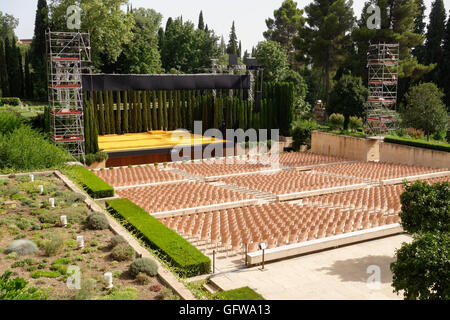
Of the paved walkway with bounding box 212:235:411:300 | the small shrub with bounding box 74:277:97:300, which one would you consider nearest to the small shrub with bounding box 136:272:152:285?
the small shrub with bounding box 74:277:97:300

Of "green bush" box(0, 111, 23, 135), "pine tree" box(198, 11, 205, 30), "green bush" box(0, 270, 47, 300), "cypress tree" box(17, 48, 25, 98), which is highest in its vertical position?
"pine tree" box(198, 11, 205, 30)

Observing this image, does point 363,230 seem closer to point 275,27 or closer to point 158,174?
point 158,174

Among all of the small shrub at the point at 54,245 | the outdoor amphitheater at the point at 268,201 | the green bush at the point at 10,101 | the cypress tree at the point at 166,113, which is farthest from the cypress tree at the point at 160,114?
the small shrub at the point at 54,245

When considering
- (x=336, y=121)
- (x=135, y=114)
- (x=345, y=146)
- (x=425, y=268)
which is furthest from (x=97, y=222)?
(x=336, y=121)

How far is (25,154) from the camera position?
21.3 m

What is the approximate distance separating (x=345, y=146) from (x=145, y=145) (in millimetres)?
16760

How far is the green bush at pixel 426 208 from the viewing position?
11.8m

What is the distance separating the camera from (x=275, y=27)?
256 ft

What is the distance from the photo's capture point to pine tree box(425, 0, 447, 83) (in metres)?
51.2

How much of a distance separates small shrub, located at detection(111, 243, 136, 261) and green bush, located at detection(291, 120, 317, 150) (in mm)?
30694

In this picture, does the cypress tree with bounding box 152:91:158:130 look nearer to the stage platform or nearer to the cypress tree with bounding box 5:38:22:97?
the stage platform

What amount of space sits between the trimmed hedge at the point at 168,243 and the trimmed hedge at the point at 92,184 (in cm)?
227

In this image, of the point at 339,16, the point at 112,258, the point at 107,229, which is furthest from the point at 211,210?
the point at 339,16

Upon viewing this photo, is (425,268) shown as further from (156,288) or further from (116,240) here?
(116,240)
